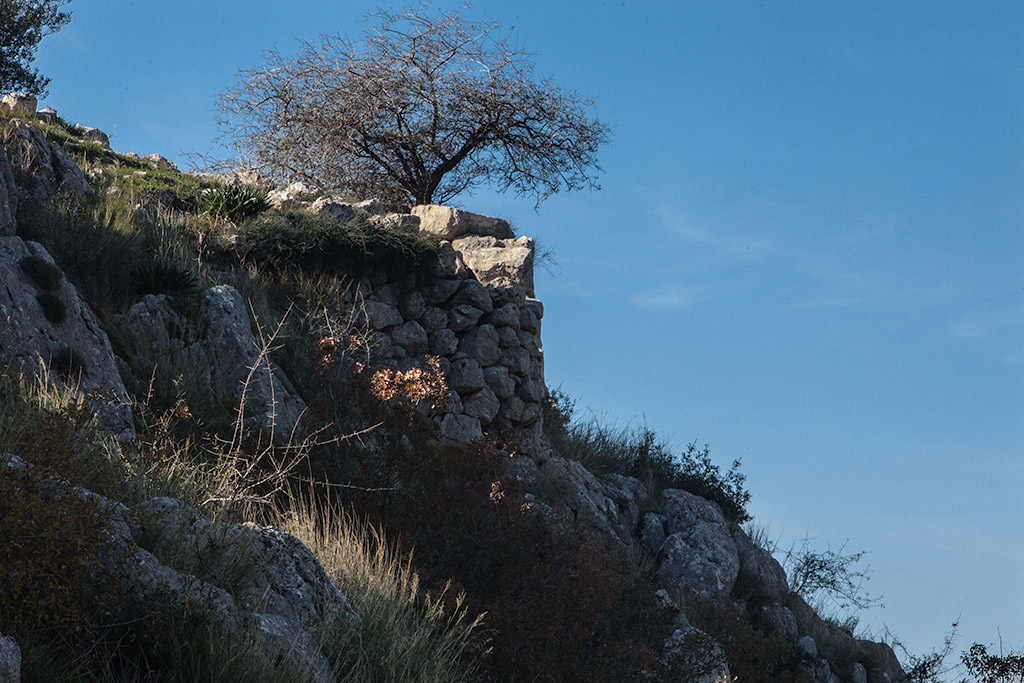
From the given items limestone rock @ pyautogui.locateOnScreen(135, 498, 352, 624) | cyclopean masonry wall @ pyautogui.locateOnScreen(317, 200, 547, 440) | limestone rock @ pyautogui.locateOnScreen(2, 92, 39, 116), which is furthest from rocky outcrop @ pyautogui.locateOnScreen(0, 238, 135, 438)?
limestone rock @ pyautogui.locateOnScreen(2, 92, 39, 116)

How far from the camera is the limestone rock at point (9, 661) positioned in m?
3.41

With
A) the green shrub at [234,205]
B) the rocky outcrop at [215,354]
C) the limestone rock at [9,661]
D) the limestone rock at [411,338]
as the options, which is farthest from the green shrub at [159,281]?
the limestone rock at [9,661]

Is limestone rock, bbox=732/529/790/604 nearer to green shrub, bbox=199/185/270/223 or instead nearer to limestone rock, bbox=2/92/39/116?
green shrub, bbox=199/185/270/223

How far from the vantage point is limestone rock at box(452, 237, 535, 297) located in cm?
1555

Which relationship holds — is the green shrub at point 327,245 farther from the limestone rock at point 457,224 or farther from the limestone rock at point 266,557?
the limestone rock at point 266,557

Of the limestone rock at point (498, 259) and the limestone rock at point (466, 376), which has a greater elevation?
the limestone rock at point (498, 259)

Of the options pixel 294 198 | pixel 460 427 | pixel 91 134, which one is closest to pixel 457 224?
pixel 294 198

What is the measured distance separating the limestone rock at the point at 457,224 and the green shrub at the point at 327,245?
2280 millimetres

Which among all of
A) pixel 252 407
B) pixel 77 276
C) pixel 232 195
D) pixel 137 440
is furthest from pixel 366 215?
pixel 137 440

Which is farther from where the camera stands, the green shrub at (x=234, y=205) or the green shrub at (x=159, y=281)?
the green shrub at (x=234, y=205)

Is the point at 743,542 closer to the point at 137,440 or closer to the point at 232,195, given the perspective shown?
the point at 232,195

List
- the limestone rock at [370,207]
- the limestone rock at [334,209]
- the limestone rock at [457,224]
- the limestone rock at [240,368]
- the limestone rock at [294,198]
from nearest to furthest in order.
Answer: the limestone rock at [240,368] → the limestone rock at [334,209] → the limestone rock at [294,198] → the limestone rock at [370,207] → the limestone rock at [457,224]

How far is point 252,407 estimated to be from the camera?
927 cm

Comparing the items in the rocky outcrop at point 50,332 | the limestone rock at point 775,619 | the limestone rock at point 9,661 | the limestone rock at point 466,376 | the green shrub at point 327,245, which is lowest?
the limestone rock at point 9,661
